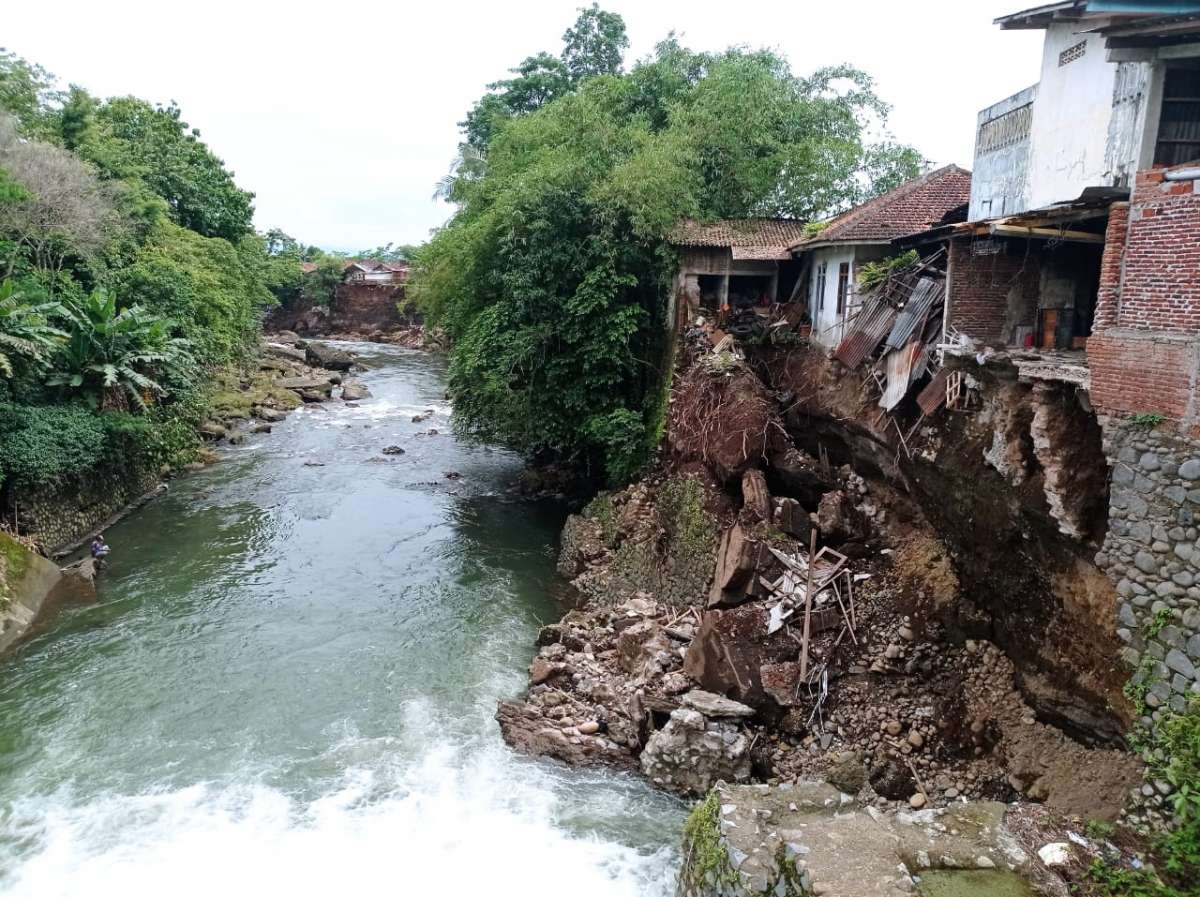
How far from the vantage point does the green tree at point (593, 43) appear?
34.3m

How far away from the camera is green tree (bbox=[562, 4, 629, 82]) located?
113ft

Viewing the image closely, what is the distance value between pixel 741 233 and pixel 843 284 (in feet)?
14.5

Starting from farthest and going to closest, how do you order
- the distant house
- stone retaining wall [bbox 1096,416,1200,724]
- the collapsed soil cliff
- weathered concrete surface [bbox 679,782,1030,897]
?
the distant house, the collapsed soil cliff, stone retaining wall [bbox 1096,416,1200,724], weathered concrete surface [bbox 679,782,1030,897]

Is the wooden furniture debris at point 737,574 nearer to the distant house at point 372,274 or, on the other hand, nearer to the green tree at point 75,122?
the green tree at point 75,122

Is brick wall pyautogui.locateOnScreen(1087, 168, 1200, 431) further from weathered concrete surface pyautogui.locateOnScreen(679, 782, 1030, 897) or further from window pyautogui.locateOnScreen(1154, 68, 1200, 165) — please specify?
weathered concrete surface pyautogui.locateOnScreen(679, 782, 1030, 897)

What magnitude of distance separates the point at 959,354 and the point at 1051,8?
441 centimetres

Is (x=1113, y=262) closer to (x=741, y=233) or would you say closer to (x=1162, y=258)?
(x=1162, y=258)

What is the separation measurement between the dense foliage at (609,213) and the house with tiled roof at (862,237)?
3529mm

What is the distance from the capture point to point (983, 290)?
1191cm

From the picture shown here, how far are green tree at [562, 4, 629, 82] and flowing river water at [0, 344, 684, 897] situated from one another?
23104 millimetres

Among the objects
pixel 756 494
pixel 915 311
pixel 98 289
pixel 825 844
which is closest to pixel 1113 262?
pixel 915 311

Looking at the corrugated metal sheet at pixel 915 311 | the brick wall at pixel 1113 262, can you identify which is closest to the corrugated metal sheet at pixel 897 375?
the corrugated metal sheet at pixel 915 311

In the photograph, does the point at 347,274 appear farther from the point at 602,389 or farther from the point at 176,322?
the point at 602,389

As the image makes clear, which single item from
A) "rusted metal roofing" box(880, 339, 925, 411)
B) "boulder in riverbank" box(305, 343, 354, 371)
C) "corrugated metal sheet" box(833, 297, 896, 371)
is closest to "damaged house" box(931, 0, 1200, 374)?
"rusted metal roofing" box(880, 339, 925, 411)
